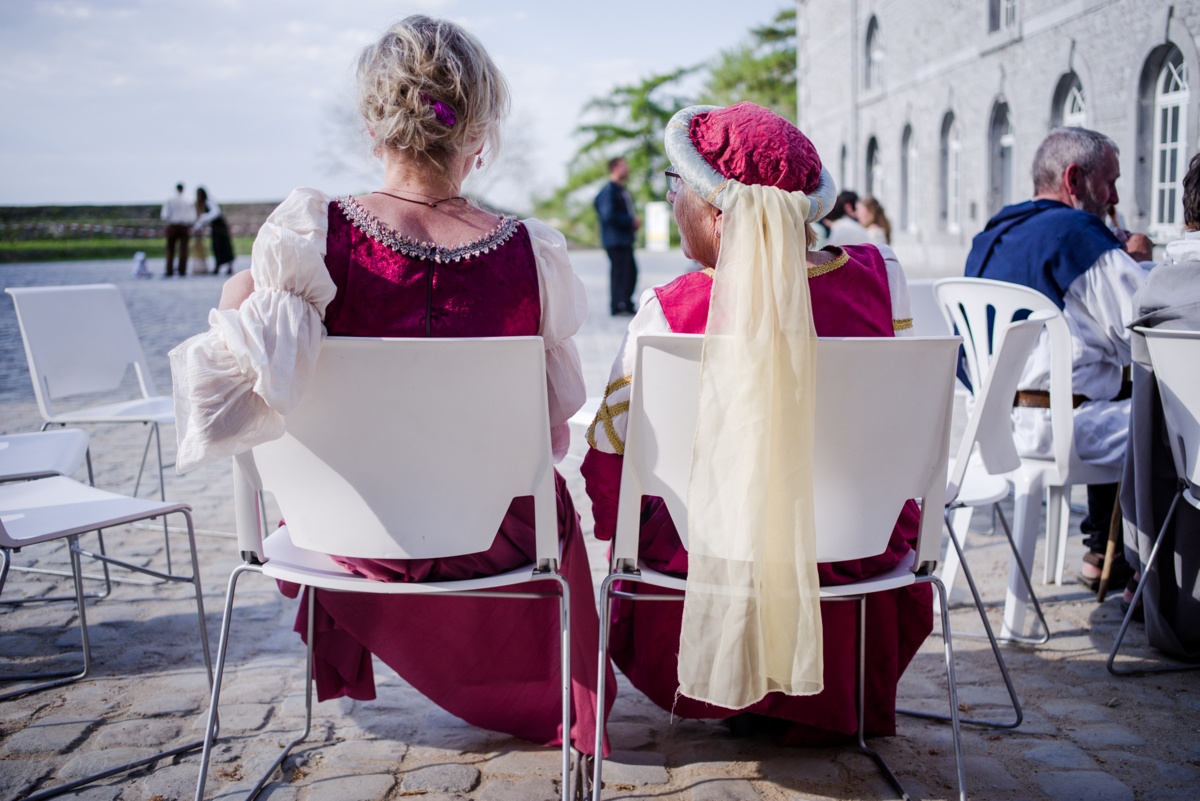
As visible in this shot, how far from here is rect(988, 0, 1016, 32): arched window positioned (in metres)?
16.9

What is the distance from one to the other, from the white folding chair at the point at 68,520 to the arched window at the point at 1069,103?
1413 cm

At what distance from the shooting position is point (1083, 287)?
3.63 metres

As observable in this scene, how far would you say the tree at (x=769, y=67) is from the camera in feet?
139

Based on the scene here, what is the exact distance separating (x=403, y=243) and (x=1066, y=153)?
9.33 feet

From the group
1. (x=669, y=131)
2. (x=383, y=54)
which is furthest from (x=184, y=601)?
(x=669, y=131)

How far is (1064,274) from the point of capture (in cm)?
365

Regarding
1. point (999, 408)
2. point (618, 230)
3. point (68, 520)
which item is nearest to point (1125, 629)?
point (999, 408)

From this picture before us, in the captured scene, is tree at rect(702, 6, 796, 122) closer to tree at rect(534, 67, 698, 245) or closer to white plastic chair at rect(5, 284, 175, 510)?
tree at rect(534, 67, 698, 245)

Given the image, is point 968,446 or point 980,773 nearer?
point 980,773

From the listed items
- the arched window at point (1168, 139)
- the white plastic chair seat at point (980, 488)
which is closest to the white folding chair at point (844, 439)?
the white plastic chair seat at point (980, 488)

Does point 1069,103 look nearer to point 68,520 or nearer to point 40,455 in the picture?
point 40,455

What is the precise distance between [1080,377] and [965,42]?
56.6ft

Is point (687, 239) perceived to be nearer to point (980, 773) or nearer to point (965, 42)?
point (980, 773)

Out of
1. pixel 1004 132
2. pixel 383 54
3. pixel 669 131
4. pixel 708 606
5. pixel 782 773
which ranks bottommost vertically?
pixel 782 773
